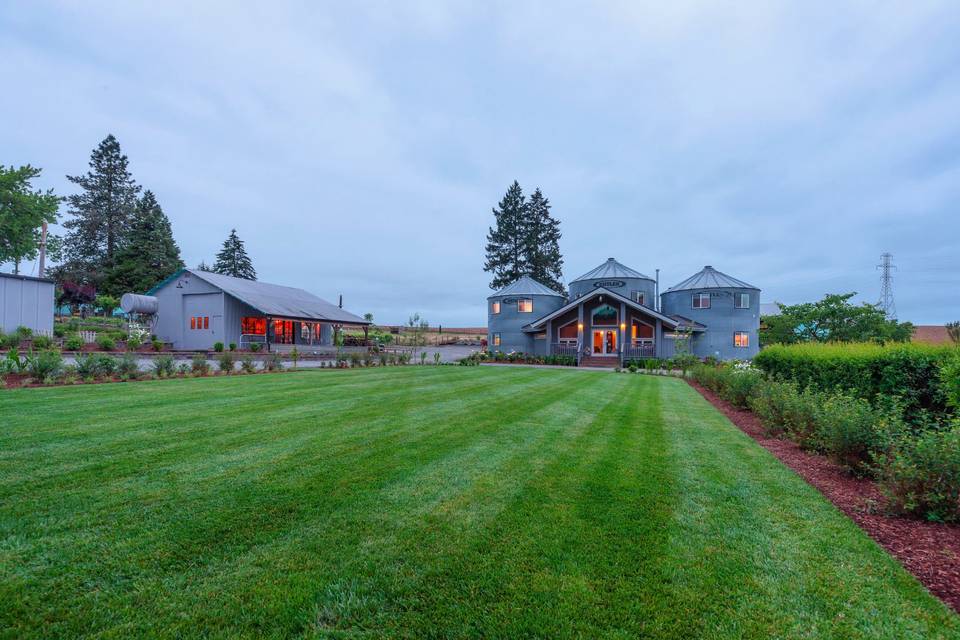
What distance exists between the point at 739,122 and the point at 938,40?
19.9 meters

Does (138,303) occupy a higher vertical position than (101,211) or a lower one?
lower

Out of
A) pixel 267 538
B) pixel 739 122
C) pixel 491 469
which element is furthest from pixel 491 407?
pixel 739 122

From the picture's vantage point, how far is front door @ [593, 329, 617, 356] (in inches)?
1249

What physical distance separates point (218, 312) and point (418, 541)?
3173 cm

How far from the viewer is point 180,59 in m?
22.4

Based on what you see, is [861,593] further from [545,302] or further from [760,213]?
[760,213]

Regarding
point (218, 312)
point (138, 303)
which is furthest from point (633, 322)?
point (138, 303)

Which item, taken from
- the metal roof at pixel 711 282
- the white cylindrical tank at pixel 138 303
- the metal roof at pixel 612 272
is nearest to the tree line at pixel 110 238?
the white cylindrical tank at pixel 138 303

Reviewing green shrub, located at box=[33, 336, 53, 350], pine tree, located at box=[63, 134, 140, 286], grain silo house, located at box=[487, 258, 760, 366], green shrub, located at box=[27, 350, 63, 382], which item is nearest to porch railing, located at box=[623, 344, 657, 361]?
grain silo house, located at box=[487, 258, 760, 366]

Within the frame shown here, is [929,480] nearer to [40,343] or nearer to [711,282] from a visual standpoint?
[40,343]

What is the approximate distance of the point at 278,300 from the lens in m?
32.2

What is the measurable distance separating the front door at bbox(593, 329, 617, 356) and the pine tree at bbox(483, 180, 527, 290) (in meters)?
23.3

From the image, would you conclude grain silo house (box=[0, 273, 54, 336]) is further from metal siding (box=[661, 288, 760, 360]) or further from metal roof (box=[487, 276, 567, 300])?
metal siding (box=[661, 288, 760, 360])

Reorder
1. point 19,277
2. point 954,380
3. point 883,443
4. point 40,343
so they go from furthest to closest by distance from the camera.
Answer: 1. point 19,277
2. point 40,343
3. point 954,380
4. point 883,443
